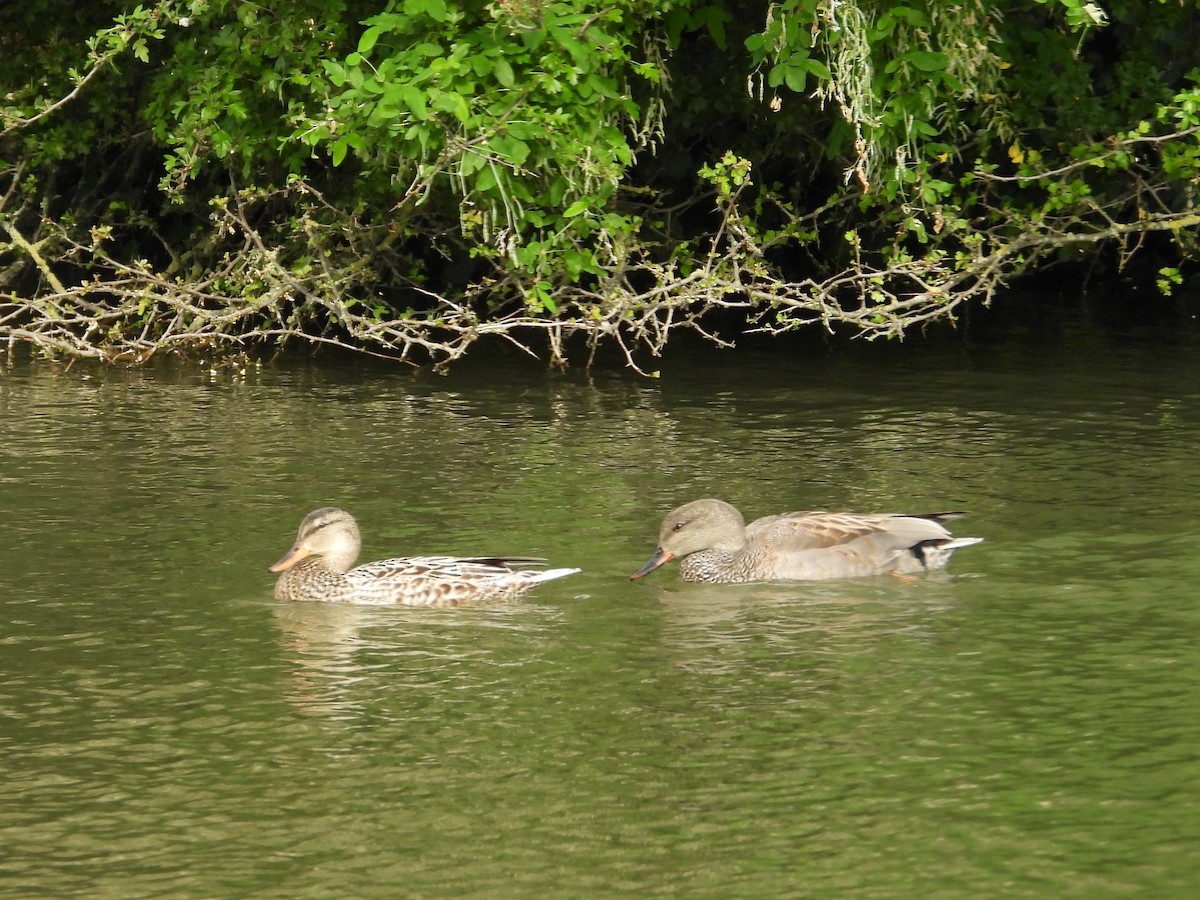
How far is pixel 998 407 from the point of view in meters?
15.3

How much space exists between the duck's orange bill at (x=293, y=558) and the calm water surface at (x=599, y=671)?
133 mm

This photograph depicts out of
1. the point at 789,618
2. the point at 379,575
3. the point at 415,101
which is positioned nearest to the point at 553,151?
the point at 415,101

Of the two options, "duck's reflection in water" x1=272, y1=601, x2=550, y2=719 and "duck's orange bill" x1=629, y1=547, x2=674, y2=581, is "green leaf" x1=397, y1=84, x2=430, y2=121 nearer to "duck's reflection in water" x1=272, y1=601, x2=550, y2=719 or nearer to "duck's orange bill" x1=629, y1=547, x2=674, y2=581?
"duck's orange bill" x1=629, y1=547, x2=674, y2=581

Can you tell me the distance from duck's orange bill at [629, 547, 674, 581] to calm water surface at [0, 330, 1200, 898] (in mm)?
141

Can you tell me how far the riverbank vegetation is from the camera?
1459 centimetres

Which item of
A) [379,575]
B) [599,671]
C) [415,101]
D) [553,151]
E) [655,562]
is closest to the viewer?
[599,671]

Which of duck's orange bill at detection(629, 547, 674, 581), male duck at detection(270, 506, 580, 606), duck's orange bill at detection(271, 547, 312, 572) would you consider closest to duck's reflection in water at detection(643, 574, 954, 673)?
duck's orange bill at detection(629, 547, 674, 581)

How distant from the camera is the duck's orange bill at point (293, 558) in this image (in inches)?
405

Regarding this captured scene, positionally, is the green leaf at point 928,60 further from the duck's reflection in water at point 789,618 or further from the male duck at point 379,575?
the male duck at point 379,575

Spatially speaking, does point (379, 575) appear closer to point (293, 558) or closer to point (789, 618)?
point (293, 558)

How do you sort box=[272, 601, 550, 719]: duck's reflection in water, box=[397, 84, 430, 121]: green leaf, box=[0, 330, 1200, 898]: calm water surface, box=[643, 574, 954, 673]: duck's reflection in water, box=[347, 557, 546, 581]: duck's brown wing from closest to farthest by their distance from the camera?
box=[0, 330, 1200, 898]: calm water surface < box=[272, 601, 550, 719]: duck's reflection in water < box=[643, 574, 954, 673]: duck's reflection in water < box=[347, 557, 546, 581]: duck's brown wing < box=[397, 84, 430, 121]: green leaf

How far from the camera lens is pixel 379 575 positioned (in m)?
10.0

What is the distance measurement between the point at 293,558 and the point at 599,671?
7.21ft

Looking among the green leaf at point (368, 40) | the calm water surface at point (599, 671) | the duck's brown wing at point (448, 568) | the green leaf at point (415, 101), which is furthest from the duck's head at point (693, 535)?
the green leaf at point (368, 40)
